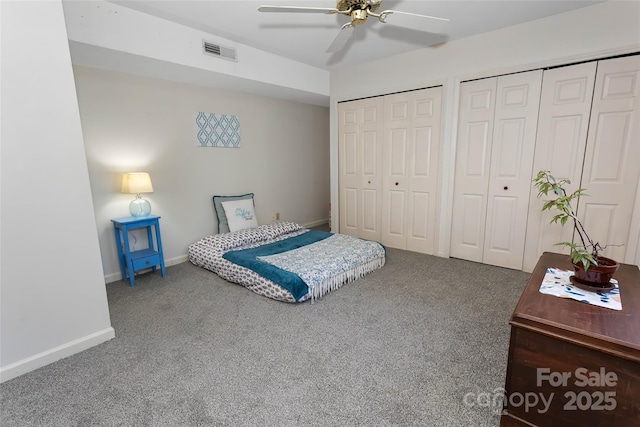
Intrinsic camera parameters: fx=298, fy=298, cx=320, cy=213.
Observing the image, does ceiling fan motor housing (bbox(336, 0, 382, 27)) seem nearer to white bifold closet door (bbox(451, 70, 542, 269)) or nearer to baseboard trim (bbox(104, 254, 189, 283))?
white bifold closet door (bbox(451, 70, 542, 269))

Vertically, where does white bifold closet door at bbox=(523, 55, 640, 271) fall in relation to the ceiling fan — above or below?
below

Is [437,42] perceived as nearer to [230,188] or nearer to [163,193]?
[230,188]

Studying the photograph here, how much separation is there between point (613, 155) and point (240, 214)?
4034mm

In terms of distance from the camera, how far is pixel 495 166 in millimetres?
3279

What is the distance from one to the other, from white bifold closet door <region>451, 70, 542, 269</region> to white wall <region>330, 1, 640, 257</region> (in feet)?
0.37

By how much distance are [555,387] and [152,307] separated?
276 centimetres

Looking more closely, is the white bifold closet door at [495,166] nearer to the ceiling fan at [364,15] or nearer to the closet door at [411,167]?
the closet door at [411,167]

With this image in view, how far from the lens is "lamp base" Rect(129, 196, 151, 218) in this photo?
125 inches

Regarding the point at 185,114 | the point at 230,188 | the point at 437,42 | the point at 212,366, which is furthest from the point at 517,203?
the point at 185,114

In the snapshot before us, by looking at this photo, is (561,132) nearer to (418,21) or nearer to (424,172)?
(424,172)

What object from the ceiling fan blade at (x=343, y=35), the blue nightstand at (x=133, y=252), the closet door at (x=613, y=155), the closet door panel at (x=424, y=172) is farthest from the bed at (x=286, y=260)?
the closet door at (x=613, y=155)

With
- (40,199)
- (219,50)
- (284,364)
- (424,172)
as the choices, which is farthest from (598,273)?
(219,50)

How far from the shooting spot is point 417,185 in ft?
12.8

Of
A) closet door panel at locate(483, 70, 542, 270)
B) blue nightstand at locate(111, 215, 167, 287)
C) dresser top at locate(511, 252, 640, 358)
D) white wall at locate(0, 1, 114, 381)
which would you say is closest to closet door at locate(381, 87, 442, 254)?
closet door panel at locate(483, 70, 542, 270)
